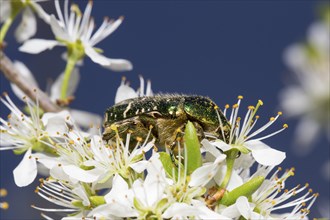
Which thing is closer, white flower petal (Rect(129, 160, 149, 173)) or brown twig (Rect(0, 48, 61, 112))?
white flower petal (Rect(129, 160, 149, 173))

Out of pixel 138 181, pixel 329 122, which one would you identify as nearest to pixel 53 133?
pixel 138 181

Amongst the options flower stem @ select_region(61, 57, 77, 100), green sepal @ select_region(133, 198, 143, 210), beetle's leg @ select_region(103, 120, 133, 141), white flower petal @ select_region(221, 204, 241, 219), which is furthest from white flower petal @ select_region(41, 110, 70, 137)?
white flower petal @ select_region(221, 204, 241, 219)

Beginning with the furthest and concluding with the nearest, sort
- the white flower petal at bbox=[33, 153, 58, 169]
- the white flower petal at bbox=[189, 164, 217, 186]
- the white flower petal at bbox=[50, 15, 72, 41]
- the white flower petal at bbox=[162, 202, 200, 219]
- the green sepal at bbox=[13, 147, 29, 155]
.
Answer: the white flower petal at bbox=[50, 15, 72, 41], the green sepal at bbox=[13, 147, 29, 155], the white flower petal at bbox=[33, 153, 58, 169], the white flower petal at bbox=[189, 164, 217, 186], the white flower petal at bbox=[162, 202, 200, 219]

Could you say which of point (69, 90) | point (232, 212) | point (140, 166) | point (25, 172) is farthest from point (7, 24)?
point (232, 212)

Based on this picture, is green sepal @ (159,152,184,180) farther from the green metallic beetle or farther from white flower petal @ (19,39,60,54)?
white flower petal @ (19,39,60,54)

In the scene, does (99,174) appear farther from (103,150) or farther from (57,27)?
(57,27)

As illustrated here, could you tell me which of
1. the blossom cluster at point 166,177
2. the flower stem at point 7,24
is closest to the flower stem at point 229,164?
the blossom cluster at point 166,177
